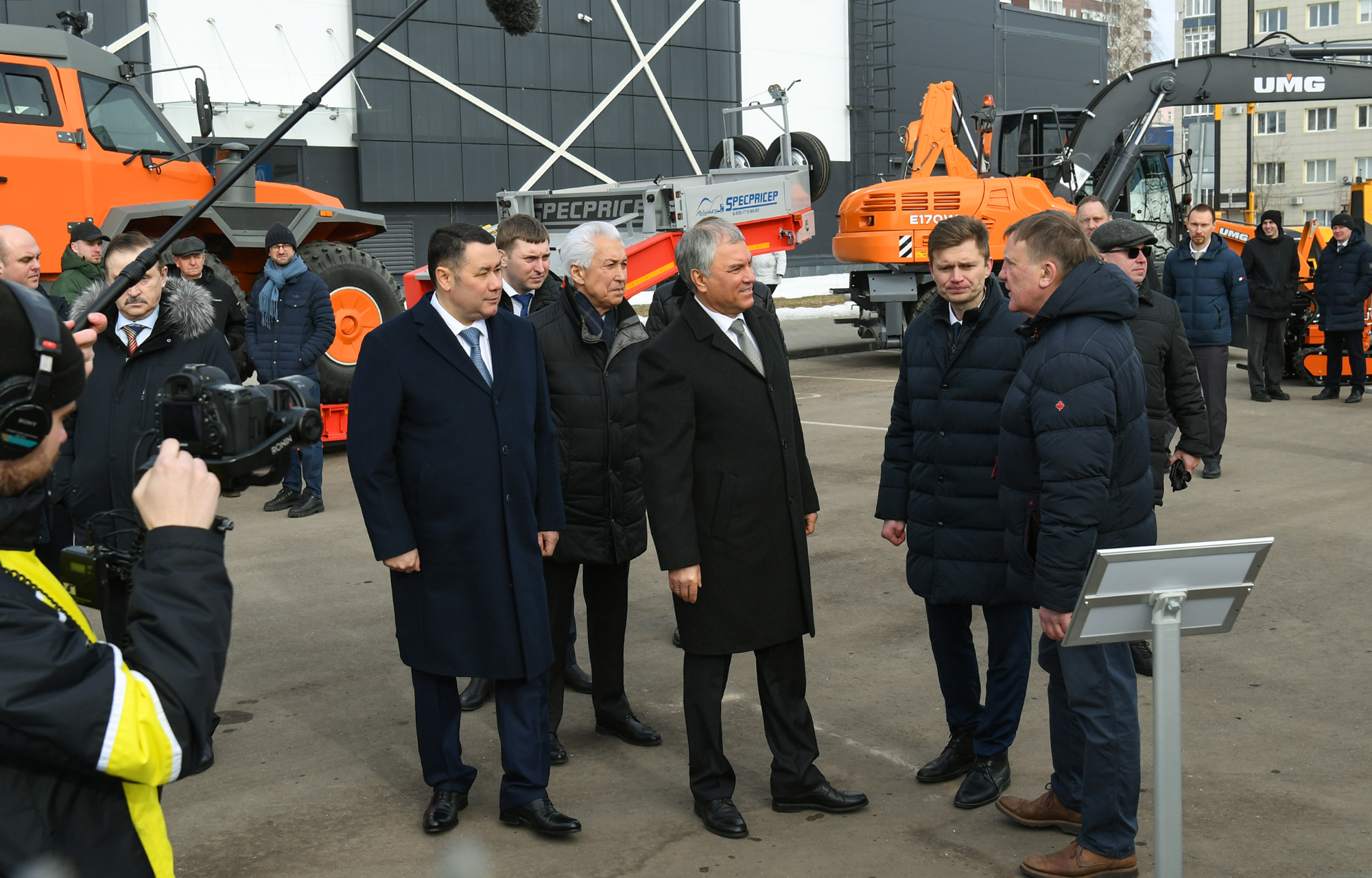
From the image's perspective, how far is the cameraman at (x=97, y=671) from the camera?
67.3 inches

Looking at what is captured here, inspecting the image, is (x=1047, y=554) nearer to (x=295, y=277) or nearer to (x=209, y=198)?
(x=209, y=198)

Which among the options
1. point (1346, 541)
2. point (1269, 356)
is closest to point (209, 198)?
point (1346, 541)

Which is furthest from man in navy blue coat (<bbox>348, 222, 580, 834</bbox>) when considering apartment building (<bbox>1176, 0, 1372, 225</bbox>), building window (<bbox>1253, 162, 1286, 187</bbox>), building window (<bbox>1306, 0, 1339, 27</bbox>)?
building window (<bbox>1306, 0, 1339, 27</bbox>)

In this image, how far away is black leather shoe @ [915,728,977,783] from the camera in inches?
172

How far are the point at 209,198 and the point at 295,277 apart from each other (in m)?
5.66

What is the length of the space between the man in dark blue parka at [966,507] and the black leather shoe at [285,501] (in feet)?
18.9

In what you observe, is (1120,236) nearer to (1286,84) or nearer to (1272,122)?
(1286,84)

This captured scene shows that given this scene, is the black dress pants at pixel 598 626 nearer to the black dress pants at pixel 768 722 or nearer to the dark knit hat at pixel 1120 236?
the black dress pants at pixel 768 722

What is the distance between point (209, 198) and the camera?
3424mm

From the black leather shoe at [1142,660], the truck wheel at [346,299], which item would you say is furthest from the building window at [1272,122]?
the black leather shoe at [1142,660]

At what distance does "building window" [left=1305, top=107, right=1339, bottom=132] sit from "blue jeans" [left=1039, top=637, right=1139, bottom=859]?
3172 inches

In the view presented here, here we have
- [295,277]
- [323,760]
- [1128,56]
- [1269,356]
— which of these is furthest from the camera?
[1128,56]

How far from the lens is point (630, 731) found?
4867mm

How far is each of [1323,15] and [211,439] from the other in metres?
87.9
